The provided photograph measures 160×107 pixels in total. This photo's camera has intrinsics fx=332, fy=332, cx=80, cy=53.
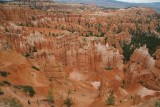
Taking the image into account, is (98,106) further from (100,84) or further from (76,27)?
(76,27)

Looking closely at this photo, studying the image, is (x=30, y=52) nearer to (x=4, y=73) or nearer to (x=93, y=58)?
(x=93, y=58)

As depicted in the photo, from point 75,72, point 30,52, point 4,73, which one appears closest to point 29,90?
point 4,73

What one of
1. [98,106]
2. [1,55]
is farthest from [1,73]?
[98,106]

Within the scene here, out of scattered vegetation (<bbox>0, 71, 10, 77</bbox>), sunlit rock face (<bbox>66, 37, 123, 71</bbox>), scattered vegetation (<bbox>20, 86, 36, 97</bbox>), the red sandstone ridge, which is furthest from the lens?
sunlit rock face (<bbox>66, 37, 123, 71</bbox>)

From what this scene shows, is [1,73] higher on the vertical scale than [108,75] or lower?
higher

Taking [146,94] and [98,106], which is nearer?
[98,106]

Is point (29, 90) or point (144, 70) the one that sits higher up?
point (29, 90)

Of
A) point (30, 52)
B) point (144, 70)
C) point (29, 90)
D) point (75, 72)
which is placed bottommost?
point (75, 72)

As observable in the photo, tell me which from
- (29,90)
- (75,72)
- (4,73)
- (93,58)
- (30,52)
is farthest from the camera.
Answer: (30,52)

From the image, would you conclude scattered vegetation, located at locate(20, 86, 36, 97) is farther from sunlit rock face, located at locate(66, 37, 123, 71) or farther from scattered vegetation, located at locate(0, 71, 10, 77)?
sunlit rock face, located at locate(66, 37, 123, 71)

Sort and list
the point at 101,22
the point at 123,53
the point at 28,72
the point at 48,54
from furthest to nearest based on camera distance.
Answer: the point at 101,22 < the point at 123,53 < the point at 48,54 < the point at 28,72

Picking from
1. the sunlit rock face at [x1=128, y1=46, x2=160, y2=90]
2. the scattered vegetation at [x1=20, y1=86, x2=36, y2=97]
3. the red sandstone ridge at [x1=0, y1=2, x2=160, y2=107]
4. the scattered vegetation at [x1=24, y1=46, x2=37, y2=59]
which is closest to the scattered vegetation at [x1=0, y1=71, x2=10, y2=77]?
the red sandstone ridge at [x1=0, y1=2, x2=160, y2=107]
